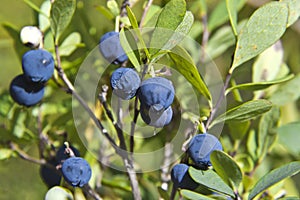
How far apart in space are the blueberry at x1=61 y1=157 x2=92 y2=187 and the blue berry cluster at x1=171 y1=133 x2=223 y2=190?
0.11 m

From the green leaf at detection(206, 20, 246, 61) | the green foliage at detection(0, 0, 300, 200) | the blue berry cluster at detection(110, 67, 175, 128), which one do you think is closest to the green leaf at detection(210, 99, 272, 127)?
the green foliage at detection(0, 0, 300, 200)

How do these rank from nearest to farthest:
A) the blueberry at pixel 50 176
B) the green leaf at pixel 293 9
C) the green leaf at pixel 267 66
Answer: the green leaf at pixel 293 9
the blueberry at pixel 50 176
the green leaf at pixel 267 66

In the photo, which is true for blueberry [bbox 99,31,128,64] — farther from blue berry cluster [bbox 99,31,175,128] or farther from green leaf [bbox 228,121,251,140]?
green leaf [bbox 228,121,251,140]

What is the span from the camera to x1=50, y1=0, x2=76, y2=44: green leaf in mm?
781

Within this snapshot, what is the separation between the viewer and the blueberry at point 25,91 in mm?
854

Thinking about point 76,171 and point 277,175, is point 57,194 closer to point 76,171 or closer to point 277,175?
point 76,171

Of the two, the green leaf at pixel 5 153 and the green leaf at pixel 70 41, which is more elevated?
the green leaf at pixel 70 41

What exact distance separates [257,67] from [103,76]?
0.26 m

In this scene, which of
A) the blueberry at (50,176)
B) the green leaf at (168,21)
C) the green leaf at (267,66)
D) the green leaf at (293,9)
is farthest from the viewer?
the green leaf at (267,66)

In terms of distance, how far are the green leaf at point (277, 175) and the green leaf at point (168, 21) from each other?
0.20 metres

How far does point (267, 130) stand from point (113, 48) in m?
0.31

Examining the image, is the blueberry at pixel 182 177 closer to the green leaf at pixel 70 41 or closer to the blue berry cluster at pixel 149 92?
the blue berry cluster at pixel 149 92

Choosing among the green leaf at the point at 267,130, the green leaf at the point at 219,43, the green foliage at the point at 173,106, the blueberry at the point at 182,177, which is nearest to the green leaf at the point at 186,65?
the green foliage at the point at 173,106

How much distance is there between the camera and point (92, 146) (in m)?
1.08
